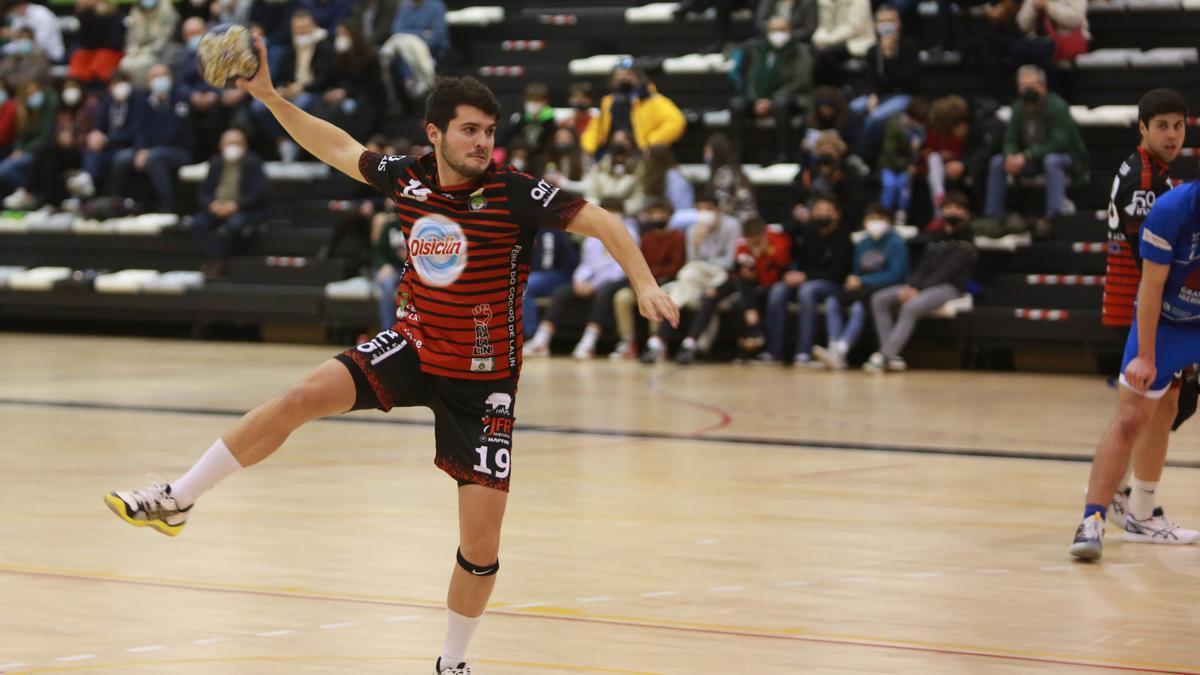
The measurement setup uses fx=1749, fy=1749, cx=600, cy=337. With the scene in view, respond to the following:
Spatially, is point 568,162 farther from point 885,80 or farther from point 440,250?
point 440,250

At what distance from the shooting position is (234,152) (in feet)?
69.8

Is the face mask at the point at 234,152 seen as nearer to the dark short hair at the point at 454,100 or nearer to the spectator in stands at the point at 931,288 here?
the spectator in stands at the point at 931,288

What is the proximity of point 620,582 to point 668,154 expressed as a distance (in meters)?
12.4

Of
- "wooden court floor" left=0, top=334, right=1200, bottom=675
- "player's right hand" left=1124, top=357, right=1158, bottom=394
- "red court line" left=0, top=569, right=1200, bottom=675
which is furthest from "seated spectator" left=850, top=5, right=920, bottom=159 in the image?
"red court line" left=0, top=569, right=1200, bottom=675

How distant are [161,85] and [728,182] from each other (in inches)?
323

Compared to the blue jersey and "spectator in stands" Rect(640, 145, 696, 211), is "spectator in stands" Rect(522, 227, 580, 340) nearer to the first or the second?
"spectator in stands" Rect(640, 145, 696, 211)

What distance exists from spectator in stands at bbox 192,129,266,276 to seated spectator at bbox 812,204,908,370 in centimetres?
759

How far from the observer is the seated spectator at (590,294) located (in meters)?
18.6

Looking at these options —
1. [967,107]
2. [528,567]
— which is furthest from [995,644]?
[967,107]

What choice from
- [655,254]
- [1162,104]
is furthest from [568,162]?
[1162,104]

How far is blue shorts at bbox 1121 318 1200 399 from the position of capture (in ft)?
25.0

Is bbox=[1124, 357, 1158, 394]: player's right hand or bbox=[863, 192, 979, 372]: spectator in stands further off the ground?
bbox=[1124, 357, 1158, 394]: player's right hand

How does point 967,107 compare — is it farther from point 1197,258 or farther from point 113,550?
point 113,550

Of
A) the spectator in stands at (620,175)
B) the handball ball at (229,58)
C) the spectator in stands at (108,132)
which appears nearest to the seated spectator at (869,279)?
the spectator in stands at (620,175)
